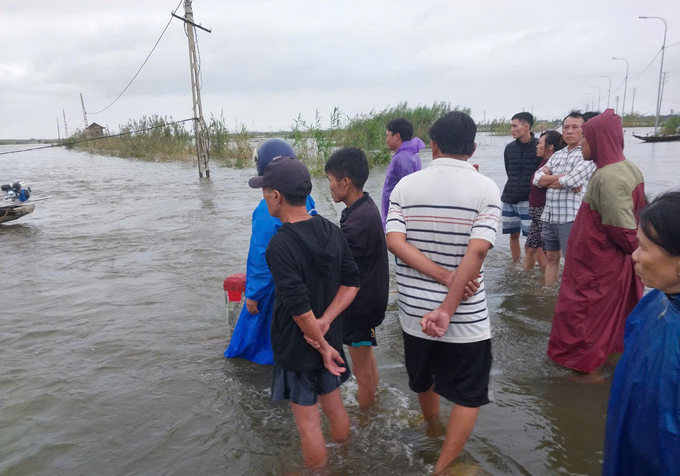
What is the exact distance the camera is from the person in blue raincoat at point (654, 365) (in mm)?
1411

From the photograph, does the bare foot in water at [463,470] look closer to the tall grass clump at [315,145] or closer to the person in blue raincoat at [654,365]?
the person in blue raincoat at [654,365]

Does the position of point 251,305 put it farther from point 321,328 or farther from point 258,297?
point 321,328

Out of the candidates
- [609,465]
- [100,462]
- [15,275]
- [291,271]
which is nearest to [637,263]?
[609,465]

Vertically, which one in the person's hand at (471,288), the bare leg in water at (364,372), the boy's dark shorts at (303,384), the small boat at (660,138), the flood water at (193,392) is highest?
the small boat at (660,138)

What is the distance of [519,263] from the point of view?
661 centimetres

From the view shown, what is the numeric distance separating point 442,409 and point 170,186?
48.9 ft

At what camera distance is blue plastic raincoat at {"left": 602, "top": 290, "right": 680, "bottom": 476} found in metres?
1.41

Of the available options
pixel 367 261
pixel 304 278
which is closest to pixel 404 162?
pixel 367 261

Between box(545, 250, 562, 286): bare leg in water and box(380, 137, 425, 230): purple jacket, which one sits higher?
box(380, 137, 425, 230): purple jacket

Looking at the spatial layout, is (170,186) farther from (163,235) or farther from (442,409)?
(442,409)

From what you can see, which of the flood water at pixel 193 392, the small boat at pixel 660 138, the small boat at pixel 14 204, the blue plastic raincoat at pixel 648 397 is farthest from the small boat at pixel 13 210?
the small boat at pixel 660 138

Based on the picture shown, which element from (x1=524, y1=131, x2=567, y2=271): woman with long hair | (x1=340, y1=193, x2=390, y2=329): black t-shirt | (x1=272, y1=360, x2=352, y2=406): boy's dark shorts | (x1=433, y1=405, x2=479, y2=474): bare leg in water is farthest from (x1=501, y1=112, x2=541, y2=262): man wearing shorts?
(x1=272, y1=360, x2=352, y2=406): boy's dark shorts

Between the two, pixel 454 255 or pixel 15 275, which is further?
pixel 15 275

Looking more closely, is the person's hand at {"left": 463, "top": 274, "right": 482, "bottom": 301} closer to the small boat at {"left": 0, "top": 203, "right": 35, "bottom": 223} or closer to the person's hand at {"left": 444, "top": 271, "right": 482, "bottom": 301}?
the person's hand at {"left": 444, "top": 271, "right": 482, "bottom": 301}
